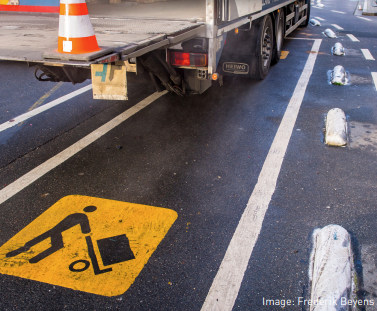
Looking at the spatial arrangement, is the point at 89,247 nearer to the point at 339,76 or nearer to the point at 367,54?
the point at 339,76

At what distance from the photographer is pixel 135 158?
4.16 meters

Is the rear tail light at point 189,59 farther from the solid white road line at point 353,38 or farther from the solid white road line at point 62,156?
the solid white road line at point 353,38

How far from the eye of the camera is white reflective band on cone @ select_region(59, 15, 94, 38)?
291 centimetres

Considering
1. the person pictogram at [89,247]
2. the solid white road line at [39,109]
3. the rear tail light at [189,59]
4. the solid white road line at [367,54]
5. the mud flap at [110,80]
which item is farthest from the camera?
the solid white road line at [367,54]

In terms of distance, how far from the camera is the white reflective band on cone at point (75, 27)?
2910 mm

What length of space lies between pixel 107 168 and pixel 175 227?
4.33 feet

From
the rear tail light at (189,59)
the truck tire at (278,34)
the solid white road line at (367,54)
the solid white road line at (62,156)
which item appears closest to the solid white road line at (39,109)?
the solid white road line at (62,156)

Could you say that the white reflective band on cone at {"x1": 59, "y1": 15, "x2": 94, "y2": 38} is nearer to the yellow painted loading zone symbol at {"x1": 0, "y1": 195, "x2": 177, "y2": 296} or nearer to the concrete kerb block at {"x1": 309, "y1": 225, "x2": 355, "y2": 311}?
the yellow painted loading zone symbol at {"x1": 0, "y1": 195, "x2": 177, "y2": 296}

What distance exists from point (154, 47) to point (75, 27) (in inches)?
28.6

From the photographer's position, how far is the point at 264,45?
268 inches

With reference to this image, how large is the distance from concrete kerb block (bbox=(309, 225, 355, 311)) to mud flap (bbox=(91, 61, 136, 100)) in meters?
2.21

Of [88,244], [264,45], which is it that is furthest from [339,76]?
[88,244]

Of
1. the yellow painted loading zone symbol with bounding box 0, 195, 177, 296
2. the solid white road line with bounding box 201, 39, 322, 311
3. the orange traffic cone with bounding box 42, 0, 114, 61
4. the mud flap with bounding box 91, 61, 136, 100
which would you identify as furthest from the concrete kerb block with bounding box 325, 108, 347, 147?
the orange traffic cone with bounding box 42, 0, 114, 61

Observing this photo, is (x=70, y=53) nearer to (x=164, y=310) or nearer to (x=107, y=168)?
(x=107, y=168)
